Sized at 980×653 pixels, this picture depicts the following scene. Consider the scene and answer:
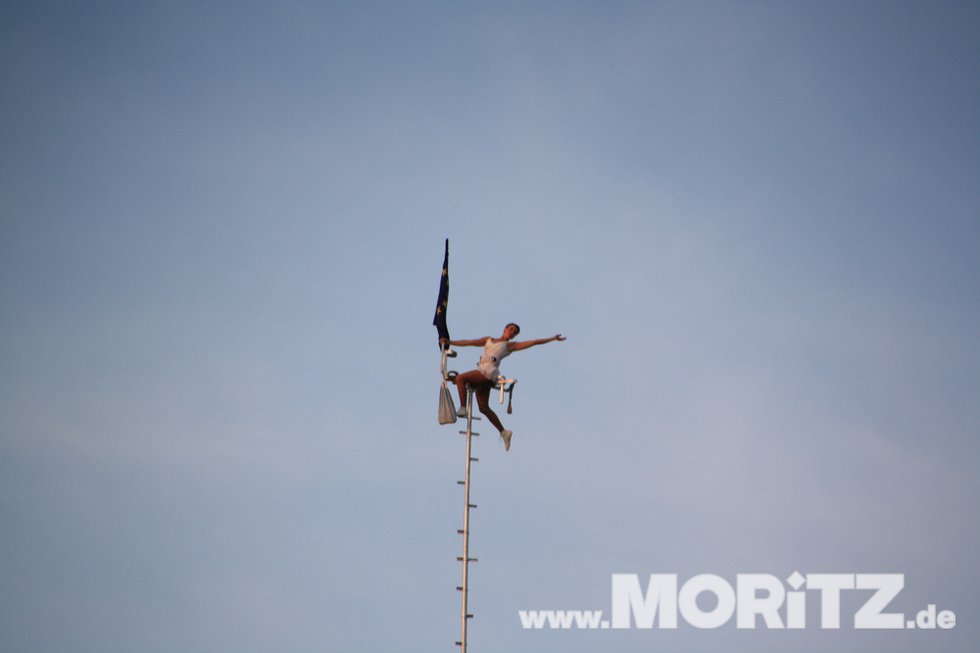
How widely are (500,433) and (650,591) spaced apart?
61.2 ft

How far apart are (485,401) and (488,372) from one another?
82 centimetres

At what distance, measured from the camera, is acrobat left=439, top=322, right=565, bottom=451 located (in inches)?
1377

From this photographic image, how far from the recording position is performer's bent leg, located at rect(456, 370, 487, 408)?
35.1 meters

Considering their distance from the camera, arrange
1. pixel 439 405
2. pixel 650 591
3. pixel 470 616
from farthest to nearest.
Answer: pixel 650 591
pixel 439 405
pixel 470 616

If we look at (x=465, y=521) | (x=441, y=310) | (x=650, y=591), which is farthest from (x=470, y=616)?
(x=650, y=591)

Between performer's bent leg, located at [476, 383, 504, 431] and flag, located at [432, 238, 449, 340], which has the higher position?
flag, located at [432, 238, 449, 340]

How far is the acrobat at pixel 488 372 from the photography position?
1377 inches

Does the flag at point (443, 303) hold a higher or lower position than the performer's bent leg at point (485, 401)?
higher

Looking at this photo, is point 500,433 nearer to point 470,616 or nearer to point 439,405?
point 439,405

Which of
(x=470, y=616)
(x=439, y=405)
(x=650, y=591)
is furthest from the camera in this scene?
(x=650, y=591)

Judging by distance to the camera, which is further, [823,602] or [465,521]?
[823,602]

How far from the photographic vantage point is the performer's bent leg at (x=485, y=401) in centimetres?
3522

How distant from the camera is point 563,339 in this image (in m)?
33.6

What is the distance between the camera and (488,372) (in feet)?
115
